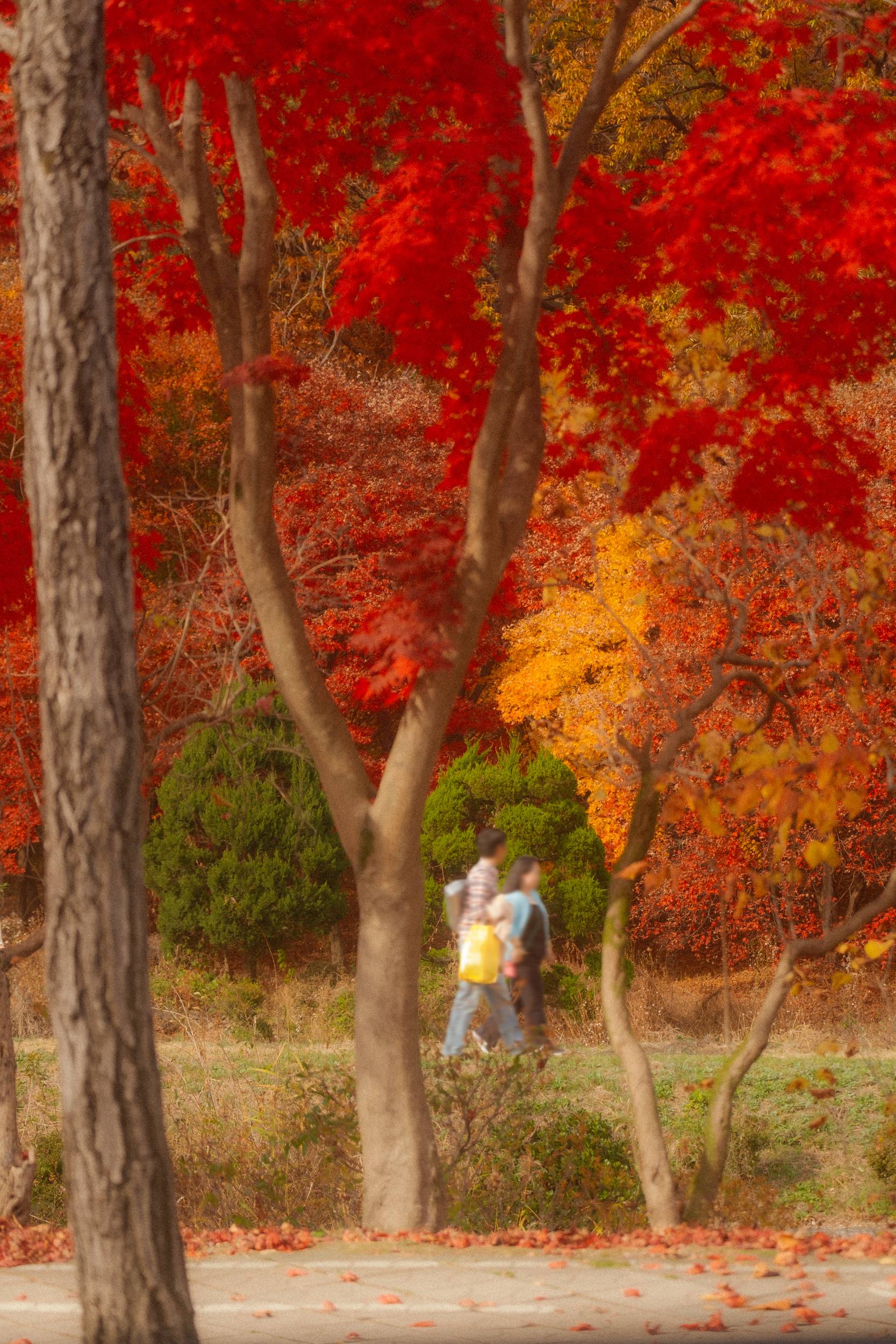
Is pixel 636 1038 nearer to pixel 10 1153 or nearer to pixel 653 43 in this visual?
pixel 10 1153

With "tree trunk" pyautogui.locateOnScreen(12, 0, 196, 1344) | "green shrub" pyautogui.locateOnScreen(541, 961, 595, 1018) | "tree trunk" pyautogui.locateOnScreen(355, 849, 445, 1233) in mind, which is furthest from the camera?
"green shrub" pyautogui.locateOnScreen(541, 961, 595, 1018)

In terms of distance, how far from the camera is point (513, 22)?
731cm

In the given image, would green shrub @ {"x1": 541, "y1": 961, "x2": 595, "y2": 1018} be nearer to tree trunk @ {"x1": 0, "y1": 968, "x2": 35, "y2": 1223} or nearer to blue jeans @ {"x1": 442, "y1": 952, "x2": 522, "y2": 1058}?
tree trunk @ {"x1": 0, "y1": 968, "x2": 35, "y2": 1223}

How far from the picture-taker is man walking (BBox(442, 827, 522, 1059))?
5.79 m

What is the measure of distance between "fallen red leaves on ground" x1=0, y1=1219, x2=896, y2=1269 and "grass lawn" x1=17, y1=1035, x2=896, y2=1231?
140 centimetres

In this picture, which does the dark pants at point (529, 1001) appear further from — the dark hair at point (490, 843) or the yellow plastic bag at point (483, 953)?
the dark hair at point (490, 843)

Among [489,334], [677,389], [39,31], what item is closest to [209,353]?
[677,389]

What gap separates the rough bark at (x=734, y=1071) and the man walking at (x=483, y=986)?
2.34m

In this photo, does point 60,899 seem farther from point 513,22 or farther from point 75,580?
point 513,22

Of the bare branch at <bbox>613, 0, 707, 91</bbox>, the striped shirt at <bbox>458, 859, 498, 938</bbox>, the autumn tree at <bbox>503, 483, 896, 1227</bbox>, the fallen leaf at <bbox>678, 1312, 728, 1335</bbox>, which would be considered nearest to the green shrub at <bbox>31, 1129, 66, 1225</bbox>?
the autumn tree at <bbox>503, 483, 896, 1227</bbox>

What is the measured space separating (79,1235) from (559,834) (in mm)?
14836

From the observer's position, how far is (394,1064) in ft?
24.1

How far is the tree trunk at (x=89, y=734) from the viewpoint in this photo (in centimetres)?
375

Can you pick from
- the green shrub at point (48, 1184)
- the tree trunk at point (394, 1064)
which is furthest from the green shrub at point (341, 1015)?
the tree trunk at point (394, 1064)
